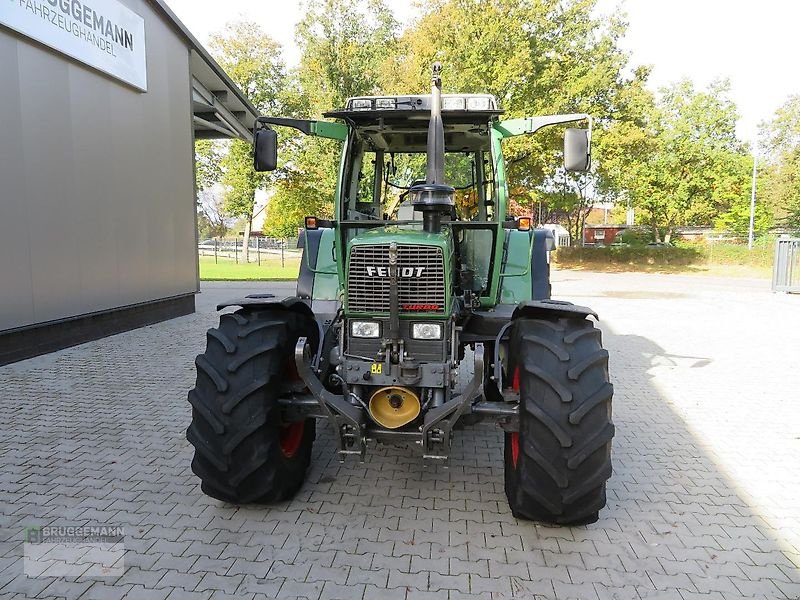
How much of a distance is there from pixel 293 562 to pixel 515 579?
45.9 inches

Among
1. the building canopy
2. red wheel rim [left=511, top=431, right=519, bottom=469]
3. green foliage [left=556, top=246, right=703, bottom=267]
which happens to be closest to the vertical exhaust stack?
red wheel rim [left=511, top=431, right=519, bottom=469]

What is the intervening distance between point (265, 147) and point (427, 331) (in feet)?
6.18

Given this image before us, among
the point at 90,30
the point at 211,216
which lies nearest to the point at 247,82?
the point at 211,216

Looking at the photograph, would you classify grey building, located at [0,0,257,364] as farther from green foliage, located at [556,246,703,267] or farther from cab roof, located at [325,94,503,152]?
green foliage, located at [556,246,703,267]

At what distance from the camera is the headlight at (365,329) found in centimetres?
376

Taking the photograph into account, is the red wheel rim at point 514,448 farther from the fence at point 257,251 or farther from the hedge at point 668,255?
the hedge at point 668,255

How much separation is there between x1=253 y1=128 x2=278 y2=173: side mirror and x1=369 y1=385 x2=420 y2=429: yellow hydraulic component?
77.8 inches

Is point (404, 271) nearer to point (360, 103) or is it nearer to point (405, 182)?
point (360, 103)

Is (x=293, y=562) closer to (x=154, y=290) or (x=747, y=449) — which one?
(x=747, y=449)

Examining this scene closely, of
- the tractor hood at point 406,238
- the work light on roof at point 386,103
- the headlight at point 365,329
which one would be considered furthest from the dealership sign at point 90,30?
the headlight at point 365,329

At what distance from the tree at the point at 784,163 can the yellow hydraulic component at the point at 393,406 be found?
137 feet

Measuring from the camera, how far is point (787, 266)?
16844 millimetres

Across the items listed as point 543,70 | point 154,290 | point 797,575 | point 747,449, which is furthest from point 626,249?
point 797,575

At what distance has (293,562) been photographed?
3.19 meters
